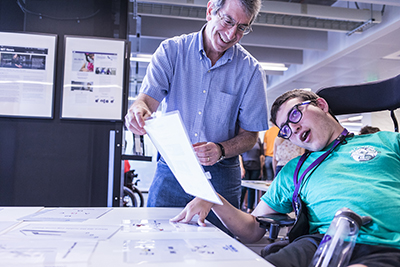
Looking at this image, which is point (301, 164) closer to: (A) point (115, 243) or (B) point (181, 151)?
(B) point (181, 151)

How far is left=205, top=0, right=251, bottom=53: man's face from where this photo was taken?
4.48ft

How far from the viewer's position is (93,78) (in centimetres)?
269

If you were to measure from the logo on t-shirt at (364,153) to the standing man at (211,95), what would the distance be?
0.44m

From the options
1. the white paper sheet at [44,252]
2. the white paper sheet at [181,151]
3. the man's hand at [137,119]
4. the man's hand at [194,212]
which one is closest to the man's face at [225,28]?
the man's hand at [137,119]

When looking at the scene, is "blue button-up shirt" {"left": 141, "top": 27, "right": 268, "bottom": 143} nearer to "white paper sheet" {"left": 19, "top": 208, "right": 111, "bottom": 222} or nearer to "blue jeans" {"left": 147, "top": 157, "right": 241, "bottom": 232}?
"blue jeans" {"left": 147, "top": 157, "right": 241, "bottom": 232}

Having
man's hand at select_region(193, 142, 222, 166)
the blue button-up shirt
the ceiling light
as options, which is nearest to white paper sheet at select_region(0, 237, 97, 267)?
man's hand at select_region(193, 142, 222, 166)

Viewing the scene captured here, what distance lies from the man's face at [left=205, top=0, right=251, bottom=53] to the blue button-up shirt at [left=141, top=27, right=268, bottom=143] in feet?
0.25

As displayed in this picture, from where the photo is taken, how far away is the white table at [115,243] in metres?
0.66

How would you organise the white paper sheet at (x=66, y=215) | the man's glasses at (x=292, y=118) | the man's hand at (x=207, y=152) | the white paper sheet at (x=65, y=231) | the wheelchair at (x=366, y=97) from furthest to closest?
the wheelchair at (x=366, y=97) → the man's glasses at (x=292, y=118) → the man's hand at (x=207, y=152) → the white paper sheet at (x=66, y=215) → the white paper sheet at (x=65, y=231)

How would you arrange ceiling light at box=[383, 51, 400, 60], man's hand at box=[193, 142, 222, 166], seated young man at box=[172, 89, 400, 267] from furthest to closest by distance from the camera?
ceiling light at box=[383, 51, 400, 60] → man's hand at box=[193, 142, 222, 166] → seated young man at box=[172, 89, 400, 267]

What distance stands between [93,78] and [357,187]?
7.20 feet

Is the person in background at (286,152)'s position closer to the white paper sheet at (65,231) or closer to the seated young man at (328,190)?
the seated young man at (328,190)

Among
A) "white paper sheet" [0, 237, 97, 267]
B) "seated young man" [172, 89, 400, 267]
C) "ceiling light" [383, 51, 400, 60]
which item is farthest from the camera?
"ceiling light" [383, 51, 400, 60]

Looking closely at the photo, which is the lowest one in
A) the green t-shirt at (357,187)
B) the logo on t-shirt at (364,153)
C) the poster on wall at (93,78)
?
the green t-shirt at (357,187)
